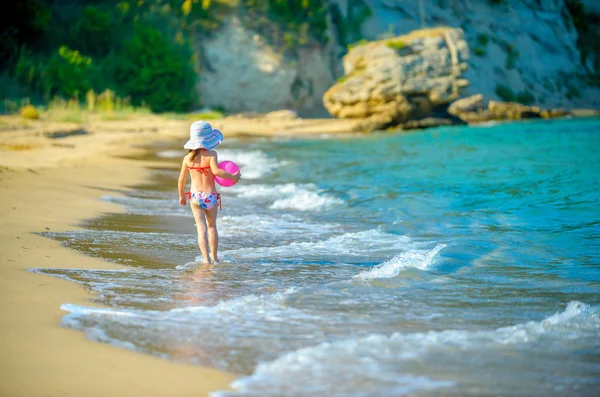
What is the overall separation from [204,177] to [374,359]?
3.39 metres

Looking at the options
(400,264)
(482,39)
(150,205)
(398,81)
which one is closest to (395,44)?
(398,81)

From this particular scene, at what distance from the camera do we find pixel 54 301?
16.6 ft

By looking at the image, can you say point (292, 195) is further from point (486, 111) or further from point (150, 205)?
point (486, 111)

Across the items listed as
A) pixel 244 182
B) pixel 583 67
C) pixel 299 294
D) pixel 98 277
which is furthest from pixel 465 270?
pixel 583 67

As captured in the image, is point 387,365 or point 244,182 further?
point 244,182

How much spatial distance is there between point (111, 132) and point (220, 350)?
20.9 meters

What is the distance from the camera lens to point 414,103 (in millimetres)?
34875

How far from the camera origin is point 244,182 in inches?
591

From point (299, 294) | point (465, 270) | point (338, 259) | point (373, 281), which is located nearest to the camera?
point (299, 294)

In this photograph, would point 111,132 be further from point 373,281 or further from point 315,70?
point 315,70

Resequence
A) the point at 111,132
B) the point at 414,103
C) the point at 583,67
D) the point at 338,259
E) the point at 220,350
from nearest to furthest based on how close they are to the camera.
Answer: the point at 220,350 → the point at 338,259 → the point at 111,132 → the point at 414,103 → the point at 583,67

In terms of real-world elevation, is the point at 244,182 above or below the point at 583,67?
below

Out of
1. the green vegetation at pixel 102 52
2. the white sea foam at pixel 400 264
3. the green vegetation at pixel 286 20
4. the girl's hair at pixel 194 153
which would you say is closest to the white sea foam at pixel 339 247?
the white sea foam at pixel 400 264

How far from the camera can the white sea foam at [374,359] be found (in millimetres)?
3836
